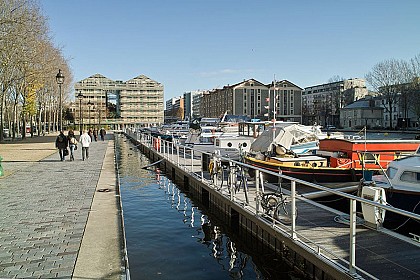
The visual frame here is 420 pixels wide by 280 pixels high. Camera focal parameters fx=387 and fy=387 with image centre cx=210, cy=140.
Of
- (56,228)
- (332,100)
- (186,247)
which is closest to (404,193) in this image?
(186,247)

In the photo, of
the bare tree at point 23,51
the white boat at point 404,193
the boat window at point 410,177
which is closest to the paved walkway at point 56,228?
the white boat at point 404,193

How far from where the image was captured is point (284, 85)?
137250 millimetres

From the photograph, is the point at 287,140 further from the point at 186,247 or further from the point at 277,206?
the point at 277,206

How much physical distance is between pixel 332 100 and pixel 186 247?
13991 centimetres

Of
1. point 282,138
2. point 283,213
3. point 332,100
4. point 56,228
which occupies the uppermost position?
point 332,100

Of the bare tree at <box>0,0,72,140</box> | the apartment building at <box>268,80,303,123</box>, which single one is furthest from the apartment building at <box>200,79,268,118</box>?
the bare tree at <box>0,0,72,140</box>

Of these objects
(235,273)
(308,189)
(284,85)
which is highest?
(284,85)

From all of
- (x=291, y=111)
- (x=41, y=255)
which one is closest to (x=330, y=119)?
(x=291, y=111)

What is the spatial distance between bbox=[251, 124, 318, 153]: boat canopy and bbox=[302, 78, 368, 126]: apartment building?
113521 mm

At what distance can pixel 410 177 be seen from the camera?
31.4 feet

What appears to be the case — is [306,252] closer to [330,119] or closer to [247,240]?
[247,240]

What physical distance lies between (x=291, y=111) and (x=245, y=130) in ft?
363

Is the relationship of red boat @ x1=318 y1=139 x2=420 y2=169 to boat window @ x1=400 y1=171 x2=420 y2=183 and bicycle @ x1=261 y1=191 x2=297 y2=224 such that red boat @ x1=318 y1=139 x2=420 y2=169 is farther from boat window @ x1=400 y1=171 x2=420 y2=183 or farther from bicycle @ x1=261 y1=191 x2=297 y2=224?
bicycle @ x1=261 y1=191 x2=297 y2=224

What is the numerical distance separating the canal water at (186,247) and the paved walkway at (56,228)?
1075mm
